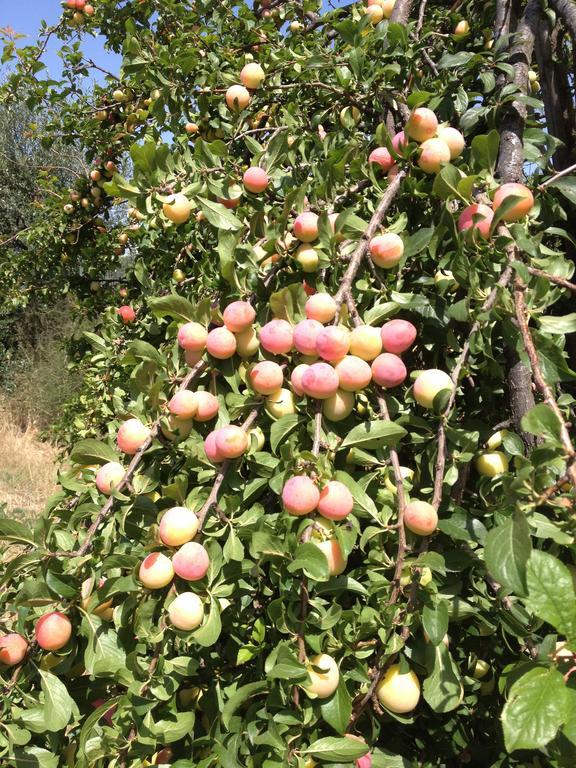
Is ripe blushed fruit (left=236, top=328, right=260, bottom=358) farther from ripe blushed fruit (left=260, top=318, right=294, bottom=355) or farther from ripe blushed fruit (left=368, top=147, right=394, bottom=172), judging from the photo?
ripe blushed fruit (left=368, top=147, right=394, bottom=172)

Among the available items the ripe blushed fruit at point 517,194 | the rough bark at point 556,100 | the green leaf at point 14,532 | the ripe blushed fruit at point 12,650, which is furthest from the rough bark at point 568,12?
the ripe blushed fruit at point 12,650

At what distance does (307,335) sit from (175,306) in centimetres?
25

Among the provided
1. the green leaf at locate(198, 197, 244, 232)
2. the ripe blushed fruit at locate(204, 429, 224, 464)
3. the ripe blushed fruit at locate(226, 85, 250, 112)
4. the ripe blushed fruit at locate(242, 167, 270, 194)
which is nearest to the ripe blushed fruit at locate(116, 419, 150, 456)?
the ripe blushed fruit at locate(204, 429, 224, 464)

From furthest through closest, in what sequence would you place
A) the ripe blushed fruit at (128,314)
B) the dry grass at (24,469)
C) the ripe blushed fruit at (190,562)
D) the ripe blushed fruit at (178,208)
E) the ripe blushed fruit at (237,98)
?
the dry grass at (24,469) < the ripe blushed fruit at (128,314) < the ripe blushed fruit at (237,98) < the ripe blushed fruit at (178,208) < the ripe blushed fruit at (190,562)

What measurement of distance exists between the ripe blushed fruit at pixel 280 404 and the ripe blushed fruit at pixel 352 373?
87 mm

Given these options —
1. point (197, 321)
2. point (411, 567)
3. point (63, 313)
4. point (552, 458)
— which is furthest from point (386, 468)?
point (63, 313)

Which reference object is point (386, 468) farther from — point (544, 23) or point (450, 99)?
point (544, 23)

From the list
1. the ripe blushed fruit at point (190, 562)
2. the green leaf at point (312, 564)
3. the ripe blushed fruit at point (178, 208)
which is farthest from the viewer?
the ripe blushed fruit at point (178, 208)

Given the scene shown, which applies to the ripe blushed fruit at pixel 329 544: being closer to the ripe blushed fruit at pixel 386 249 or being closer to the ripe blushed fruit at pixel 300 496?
the ripe blushed fruit at pixel 300 496

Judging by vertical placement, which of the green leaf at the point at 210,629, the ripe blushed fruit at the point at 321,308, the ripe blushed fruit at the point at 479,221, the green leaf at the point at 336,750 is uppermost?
the ripe blushed fruit at the point at 479,221

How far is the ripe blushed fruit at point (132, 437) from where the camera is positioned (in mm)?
865

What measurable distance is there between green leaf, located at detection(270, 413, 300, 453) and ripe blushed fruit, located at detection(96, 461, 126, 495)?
0.86 feet

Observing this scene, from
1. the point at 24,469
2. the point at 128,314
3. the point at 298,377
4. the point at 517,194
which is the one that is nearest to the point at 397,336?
the point at 298,377

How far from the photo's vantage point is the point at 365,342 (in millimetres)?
780
